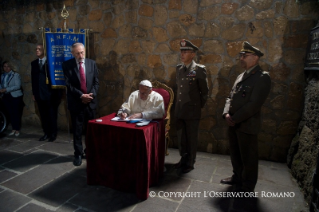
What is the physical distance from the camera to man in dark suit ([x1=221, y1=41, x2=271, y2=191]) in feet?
7.43

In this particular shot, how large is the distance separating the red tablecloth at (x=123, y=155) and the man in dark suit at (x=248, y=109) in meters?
0.97

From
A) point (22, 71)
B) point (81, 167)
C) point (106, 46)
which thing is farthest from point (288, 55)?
point (22, 71)

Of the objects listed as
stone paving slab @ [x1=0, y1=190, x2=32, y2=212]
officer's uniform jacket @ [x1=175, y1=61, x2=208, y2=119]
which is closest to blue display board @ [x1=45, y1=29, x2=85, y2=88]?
stone paving slab @ [x1=0, y1=190, x2=32, y2=212]

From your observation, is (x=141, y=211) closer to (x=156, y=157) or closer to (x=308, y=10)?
(x=156, y=157)

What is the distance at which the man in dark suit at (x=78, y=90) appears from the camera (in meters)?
3.29

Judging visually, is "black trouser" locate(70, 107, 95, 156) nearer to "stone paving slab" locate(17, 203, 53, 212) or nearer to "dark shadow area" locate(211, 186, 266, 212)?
"stone paving slab" locate(17, 203, 53, 212)

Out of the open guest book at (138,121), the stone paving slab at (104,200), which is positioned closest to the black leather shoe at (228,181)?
the stone paving slab at (104,200)

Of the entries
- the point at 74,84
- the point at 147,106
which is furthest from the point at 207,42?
the point at 74,84

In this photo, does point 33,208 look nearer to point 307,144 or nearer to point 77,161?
point 77,161

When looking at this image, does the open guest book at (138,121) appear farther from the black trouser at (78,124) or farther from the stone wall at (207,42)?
the stone wall at (207,42)

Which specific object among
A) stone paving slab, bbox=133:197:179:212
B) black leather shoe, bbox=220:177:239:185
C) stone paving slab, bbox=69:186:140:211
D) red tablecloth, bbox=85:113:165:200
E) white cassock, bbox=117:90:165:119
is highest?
white cassock, bbox=117:90:165:119

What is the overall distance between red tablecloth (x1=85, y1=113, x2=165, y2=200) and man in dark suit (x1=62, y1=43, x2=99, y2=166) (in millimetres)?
797

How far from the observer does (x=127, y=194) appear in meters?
2.54

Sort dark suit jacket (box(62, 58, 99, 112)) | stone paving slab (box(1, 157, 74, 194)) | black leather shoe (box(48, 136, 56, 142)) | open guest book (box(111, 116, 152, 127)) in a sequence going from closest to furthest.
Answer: open guest book (box(111, 116, 152, 127))
stone paving slab (box(1, 157, 74, 194))
dark suit jacket (box(62, 58, 99, 112))
black leather shoe (box(48, 136, 56, 142))
